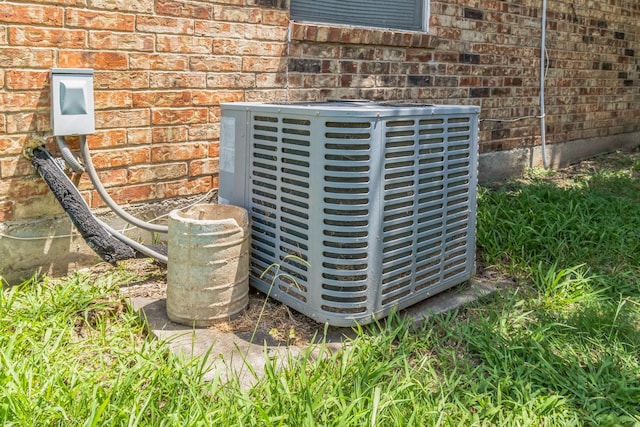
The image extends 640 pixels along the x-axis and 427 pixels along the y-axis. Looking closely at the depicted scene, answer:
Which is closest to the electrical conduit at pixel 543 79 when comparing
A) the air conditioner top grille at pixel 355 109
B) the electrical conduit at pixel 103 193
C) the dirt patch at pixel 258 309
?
the dirt patch at pixel 258 309

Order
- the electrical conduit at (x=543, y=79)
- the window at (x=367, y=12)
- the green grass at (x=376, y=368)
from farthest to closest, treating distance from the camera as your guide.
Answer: the electrical conduit at (x=543, y=79) < the window at (x=367, y=12) < the green grass at (x=376, y=368)

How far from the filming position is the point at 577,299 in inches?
112

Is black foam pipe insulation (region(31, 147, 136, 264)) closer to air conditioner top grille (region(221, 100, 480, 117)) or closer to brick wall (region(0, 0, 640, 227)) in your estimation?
brick wall (region(0, 0, 640, 227))

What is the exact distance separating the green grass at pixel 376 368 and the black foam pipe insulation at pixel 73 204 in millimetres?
187

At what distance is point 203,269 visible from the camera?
2.42 metres

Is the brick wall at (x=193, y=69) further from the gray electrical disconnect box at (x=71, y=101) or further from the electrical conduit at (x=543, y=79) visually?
the electrical conduit at (x=543, y=79)

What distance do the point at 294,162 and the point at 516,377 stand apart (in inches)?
46.4

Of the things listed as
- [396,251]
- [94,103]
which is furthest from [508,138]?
[94,103]

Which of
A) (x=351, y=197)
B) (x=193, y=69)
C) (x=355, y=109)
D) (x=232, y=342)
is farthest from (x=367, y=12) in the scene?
(x=232, y=342)

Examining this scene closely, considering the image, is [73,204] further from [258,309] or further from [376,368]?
[376,368]

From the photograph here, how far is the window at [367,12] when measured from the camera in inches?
145

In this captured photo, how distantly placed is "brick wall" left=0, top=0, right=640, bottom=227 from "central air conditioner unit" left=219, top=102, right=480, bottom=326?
420 mm

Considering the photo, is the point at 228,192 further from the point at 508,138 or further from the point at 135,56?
the point at 508,138

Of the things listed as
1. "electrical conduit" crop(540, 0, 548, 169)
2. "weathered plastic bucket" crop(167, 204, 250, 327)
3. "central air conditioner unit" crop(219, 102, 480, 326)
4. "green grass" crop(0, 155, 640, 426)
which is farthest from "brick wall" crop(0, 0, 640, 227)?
"weathered plastic bucket" crop(167, 204, 250, 327)
